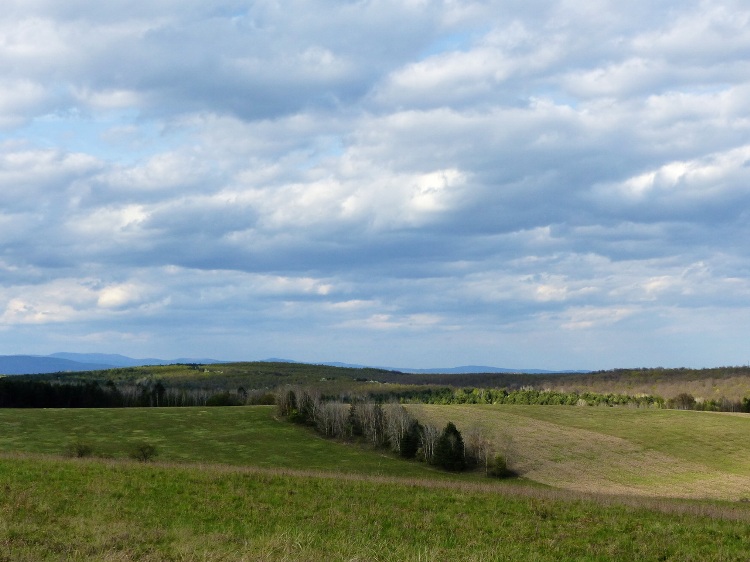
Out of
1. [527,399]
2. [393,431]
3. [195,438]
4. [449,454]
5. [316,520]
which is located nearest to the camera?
[316,520]

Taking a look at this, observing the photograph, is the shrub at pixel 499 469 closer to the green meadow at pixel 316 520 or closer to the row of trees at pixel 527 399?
the green meadow at pixel 316 520

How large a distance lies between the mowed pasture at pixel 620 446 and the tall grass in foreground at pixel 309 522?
4346 cm

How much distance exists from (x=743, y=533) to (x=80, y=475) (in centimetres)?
2823

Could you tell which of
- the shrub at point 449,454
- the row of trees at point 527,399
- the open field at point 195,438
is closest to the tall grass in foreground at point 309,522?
the open field at point 195,438

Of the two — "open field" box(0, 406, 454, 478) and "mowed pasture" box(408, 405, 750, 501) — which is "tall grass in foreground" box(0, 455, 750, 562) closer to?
"mowed pasture" box(408, 405, 750, 501)

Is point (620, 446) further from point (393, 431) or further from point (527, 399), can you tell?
point (527, 399)

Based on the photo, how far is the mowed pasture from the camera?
77.3m

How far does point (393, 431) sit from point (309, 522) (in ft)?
238

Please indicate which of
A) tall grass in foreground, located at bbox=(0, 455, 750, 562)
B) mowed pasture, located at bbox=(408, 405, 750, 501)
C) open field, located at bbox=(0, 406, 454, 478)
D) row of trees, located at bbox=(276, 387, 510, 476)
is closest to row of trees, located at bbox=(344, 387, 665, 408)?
mowed pasture, located at bbox=(408, 405, 750, 501)

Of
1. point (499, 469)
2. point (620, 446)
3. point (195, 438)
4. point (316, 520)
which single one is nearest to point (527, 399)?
point (620, 446)

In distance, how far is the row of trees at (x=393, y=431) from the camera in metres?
85.8

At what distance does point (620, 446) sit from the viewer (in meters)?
97.4

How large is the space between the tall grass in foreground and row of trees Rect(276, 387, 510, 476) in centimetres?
5197

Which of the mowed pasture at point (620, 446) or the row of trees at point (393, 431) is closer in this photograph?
the mowed pasture at point (620, 446)
